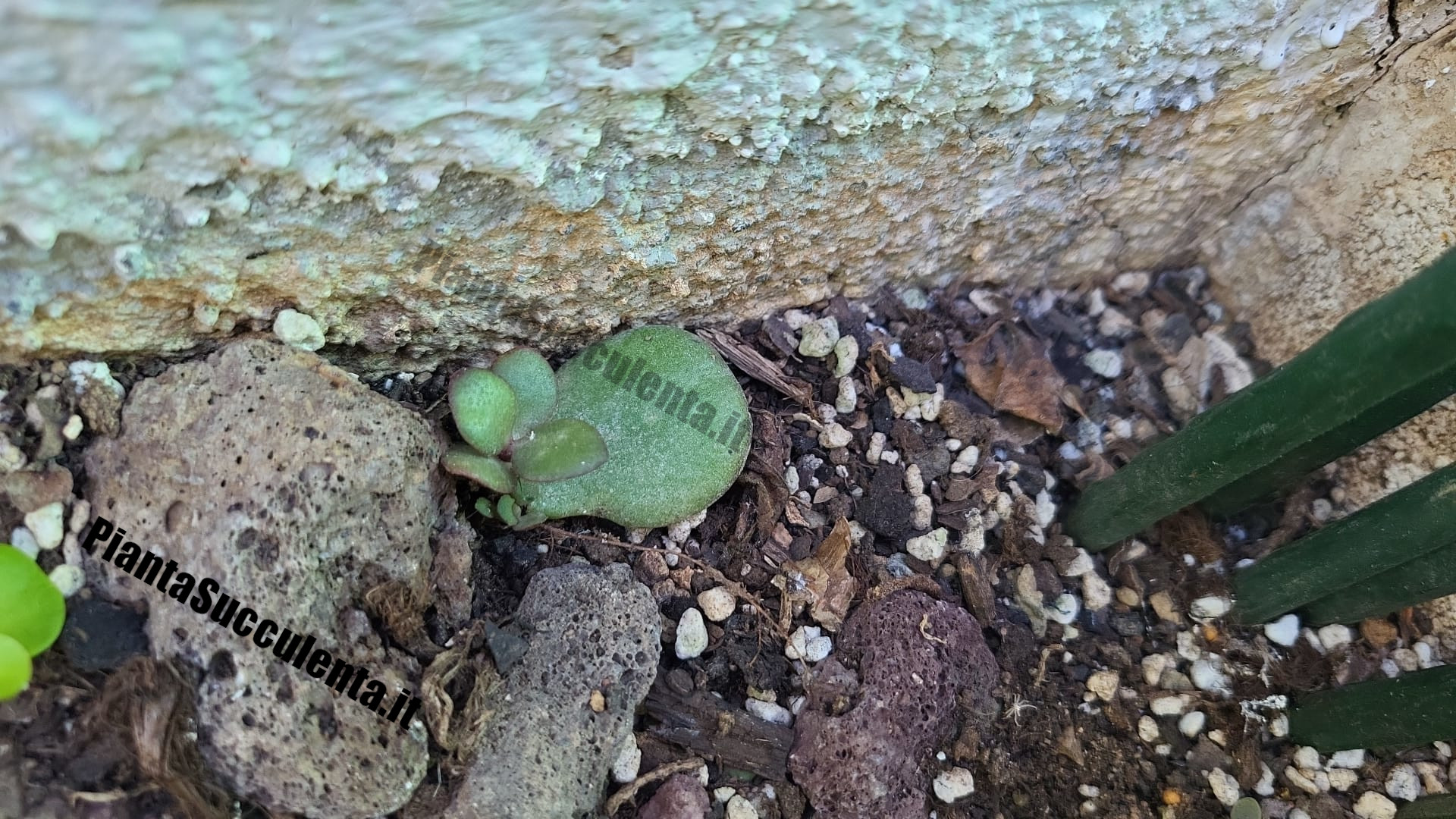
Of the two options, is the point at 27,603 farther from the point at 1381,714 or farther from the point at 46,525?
the point at 1381,714

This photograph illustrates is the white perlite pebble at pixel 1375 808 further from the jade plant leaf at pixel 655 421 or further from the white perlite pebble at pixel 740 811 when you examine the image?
the jade plant leaf at pixel 655 421

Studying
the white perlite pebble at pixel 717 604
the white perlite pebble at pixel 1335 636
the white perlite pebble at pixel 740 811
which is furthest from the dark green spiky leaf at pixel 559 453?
the white perlite pebble at pixel 1335 636

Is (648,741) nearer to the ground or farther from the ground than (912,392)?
nearer to the ground

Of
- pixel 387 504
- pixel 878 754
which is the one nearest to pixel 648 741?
pixel 878 754

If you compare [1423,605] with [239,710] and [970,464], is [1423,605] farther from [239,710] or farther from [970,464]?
[239,710]

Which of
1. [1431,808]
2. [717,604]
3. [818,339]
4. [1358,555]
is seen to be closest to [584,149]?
[818,339]

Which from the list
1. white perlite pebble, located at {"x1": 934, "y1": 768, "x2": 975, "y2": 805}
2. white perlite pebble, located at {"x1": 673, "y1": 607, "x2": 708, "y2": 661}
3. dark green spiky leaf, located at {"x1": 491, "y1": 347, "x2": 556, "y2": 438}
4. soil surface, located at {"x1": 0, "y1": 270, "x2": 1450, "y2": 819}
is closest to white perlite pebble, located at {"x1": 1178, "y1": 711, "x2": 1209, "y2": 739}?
soil surface, located at {"x1": 0, "y1": 270, "x2": 1450, "y2": 819}
